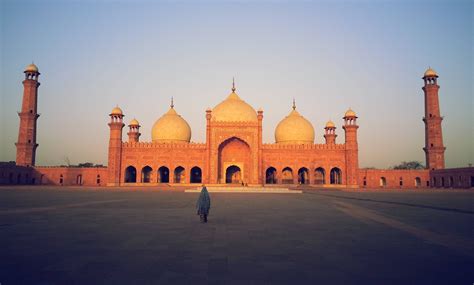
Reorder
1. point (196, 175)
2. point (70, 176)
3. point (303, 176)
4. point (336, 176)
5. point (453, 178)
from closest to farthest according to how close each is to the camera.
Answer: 1. point (453, 178)
2. point (70, 176)
3. point (196, 175)
4. point (336, 176)
5. point (303, 176)

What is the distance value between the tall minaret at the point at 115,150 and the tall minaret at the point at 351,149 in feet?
65.7

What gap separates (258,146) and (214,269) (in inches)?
1062

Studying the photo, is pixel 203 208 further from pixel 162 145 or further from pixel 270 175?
pixel 270 175

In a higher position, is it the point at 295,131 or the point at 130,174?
the point at 295,131

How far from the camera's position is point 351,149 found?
31.1 meters

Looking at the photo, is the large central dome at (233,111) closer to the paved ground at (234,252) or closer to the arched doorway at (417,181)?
the arched doorway at (417,181)

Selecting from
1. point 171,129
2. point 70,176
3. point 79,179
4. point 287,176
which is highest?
point 171,129

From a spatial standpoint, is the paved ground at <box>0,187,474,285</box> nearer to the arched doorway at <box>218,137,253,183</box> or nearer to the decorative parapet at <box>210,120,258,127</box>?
the decorative parapet at <box>210,120,258,127</box>

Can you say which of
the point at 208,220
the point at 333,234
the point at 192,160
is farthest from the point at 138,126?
the point at 333,234

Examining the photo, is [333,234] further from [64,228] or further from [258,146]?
[258,146]

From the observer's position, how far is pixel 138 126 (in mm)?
36312

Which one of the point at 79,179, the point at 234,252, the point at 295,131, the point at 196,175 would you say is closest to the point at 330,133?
the point at 295,131

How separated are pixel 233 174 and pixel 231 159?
1878mm

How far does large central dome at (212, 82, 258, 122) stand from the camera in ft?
107
